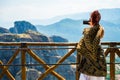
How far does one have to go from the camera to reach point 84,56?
6867mm

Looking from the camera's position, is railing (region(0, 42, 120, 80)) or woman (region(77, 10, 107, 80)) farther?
railing (region(0, 42, 120, 80))

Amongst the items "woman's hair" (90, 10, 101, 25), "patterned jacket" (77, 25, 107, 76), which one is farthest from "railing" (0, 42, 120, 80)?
"woman's hair" (90, 10, 101, 25)

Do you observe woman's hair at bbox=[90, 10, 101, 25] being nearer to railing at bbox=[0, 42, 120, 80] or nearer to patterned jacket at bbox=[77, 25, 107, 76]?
patterned jacket at bbox=[77, 25, 107, 76]

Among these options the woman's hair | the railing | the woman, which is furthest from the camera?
the railing

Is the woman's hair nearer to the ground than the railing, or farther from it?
farther from it

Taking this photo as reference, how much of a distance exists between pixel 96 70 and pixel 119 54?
3.56 meters

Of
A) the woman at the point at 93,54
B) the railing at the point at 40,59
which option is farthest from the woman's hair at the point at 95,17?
the railing at the point at 40,59

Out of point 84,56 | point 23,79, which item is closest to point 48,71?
point 23,79

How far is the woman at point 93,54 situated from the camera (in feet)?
22.3

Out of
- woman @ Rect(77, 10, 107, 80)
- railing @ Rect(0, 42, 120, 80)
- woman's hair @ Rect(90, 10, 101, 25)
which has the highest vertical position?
woman's hair @ Rect(90, 10, 101, 25)

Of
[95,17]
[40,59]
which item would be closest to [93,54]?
[95,17]

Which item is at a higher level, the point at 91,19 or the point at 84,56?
the point at 91,19

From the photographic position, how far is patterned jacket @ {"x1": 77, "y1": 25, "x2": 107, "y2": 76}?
267 inches

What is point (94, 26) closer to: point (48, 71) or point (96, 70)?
point (96, 70)
